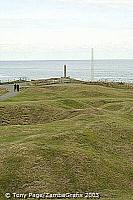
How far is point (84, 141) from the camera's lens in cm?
2277

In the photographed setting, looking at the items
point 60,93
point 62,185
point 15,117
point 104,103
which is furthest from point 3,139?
point 60,93

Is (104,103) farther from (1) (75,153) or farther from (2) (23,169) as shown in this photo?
(2) (23,169)

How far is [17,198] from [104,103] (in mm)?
23151

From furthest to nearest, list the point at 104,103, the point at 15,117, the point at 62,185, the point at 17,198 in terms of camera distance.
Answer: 1. the point at 104,103
2. the point at 15,117
3. the point at 62,185
4. the point at 17,198

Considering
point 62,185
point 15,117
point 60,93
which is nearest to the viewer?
point 62,185

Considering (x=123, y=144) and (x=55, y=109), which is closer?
(x=123, y=144)

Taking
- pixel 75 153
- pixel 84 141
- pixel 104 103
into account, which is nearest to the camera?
pixel 75 153

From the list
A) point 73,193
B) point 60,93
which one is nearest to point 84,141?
point 73,193

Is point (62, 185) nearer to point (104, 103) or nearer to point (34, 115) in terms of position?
point (34, 115)

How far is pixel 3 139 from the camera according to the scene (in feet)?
76.0

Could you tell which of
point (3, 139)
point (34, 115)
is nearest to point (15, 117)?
point (34, 115)

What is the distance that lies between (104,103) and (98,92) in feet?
28.5

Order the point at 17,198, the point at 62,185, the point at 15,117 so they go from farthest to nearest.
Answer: the point at 15,117, the point at 62,185, the point at 17,198

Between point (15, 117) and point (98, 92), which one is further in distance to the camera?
point (98, 92)
